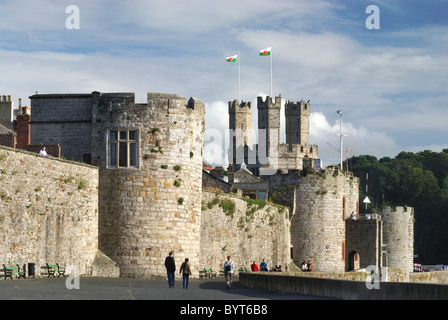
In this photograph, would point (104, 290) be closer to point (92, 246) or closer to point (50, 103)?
point (92, 246)

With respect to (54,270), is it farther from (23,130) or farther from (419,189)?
(419,189)

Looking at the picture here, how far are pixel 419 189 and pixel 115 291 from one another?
129306mm

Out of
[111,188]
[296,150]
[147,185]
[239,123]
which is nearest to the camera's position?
[147,185]

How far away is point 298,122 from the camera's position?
615ft

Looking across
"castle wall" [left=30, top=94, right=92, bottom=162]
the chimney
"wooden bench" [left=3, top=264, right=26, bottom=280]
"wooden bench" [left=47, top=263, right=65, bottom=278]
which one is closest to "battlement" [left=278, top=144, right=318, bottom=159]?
the chimney

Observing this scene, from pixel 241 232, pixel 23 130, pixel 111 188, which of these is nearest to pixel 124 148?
pixel 111 188

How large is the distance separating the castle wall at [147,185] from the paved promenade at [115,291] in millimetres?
2138

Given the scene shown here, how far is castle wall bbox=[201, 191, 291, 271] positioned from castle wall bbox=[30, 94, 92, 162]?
269 inches

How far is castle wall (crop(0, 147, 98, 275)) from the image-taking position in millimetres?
30844

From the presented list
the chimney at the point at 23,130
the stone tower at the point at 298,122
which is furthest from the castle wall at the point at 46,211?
the stone tower at the point at 298,122

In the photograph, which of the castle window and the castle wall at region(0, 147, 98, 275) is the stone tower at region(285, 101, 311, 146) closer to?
the castle window

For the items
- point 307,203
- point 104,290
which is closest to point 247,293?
point 104,290

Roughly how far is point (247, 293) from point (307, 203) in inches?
1357
